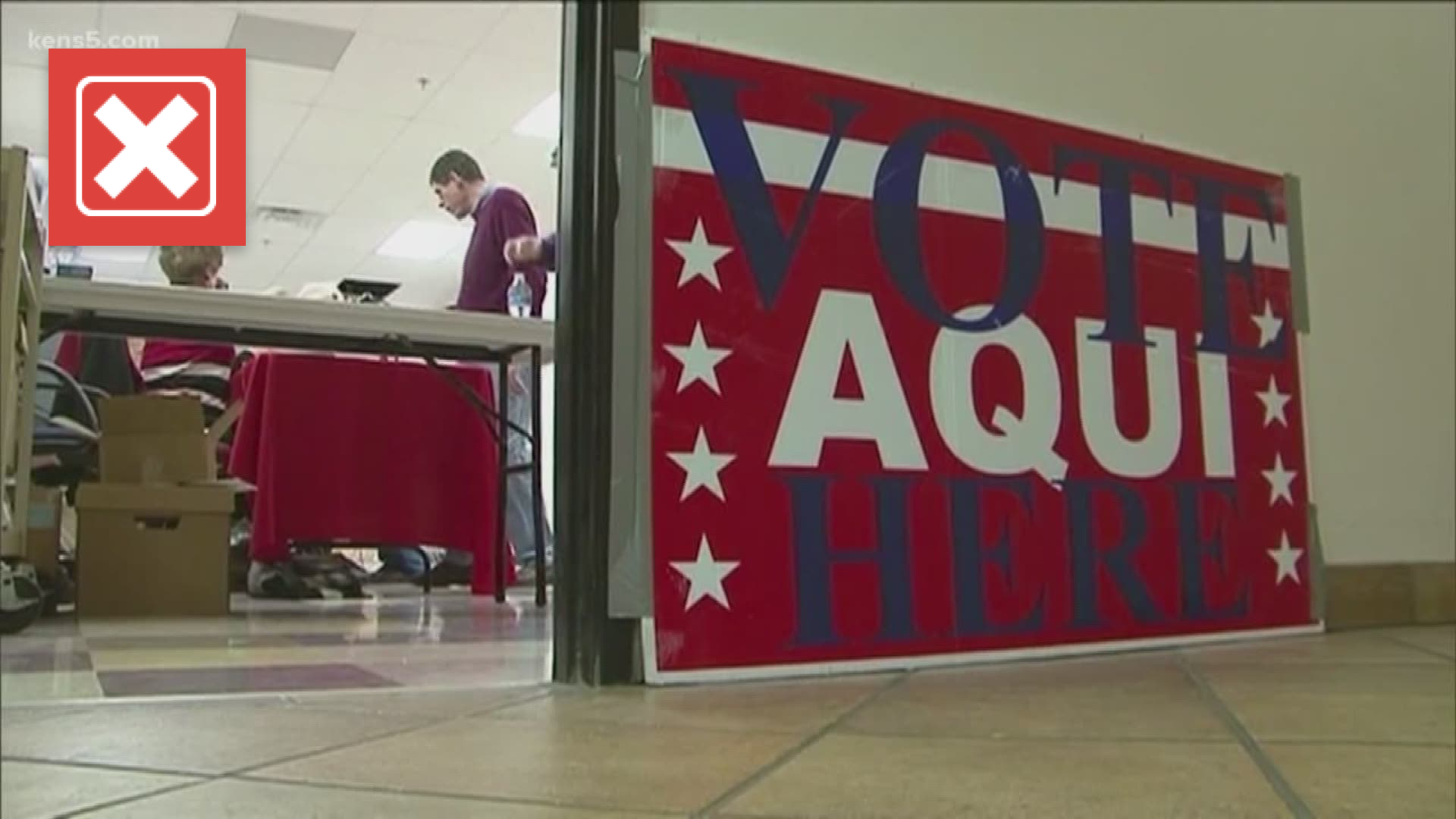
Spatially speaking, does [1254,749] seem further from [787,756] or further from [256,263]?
[256,263]

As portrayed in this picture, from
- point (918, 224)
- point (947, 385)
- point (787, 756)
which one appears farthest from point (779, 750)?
point (918, 224)

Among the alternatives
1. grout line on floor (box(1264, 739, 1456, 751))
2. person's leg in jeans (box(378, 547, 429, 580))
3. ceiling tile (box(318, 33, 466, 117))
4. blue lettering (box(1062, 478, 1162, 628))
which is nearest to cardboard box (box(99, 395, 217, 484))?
ceiling tile (box(318, 33, 466, 117))

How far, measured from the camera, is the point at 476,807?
25.4 inches

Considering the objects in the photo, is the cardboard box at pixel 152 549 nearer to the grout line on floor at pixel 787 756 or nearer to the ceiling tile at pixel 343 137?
the ceiling tile at pixel 343 137

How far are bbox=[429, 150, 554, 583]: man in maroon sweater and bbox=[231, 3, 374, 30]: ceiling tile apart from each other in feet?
0.36

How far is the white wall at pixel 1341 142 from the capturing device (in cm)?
62

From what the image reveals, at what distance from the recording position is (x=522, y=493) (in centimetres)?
120

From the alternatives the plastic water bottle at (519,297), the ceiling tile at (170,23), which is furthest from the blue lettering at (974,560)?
the ceiling tile at (170,23)

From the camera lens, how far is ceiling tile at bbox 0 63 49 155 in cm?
44

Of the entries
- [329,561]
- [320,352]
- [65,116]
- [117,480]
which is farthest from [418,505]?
[65,116]

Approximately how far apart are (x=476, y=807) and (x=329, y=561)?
1.44ft

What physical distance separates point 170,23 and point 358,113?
0.65ft

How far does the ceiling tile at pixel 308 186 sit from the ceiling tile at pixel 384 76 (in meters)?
0.04

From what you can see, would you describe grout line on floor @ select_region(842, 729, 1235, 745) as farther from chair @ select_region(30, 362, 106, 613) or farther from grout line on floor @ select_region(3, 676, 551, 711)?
chair @ select_region(30, 362, 106, 613)
